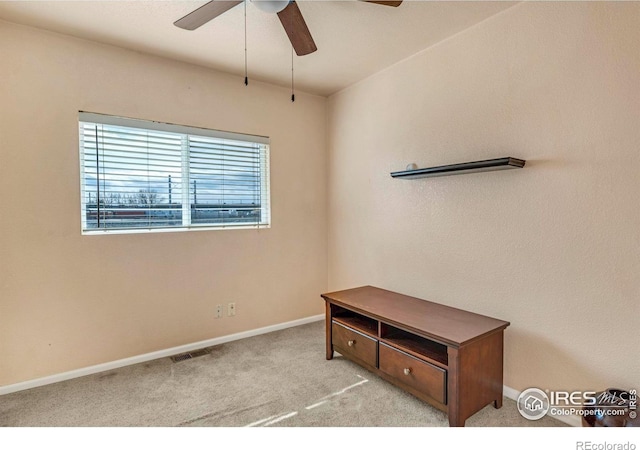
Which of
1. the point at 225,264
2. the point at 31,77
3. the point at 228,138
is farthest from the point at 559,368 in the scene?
the point at 31,77

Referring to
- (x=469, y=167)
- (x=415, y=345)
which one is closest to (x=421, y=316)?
(x=415, y=345)

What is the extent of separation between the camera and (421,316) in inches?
89.1

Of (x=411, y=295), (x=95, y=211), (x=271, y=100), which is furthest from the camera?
(x=271, y=100)

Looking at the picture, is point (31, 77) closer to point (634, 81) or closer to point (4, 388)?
point (4, 388)

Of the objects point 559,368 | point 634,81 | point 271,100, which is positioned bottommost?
point 559,368

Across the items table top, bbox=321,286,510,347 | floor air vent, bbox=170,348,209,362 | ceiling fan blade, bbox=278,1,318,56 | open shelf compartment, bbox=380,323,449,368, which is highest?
ceiling fan blade, bbox=278,1,318,56

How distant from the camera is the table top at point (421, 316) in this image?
6.41 ft

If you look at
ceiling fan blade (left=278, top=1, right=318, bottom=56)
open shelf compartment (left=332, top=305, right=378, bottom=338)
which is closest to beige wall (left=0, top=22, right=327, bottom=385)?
open shelf compartment (left=332, top=305, right=378, bottom=338)

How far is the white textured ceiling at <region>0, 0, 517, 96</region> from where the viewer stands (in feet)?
6.95

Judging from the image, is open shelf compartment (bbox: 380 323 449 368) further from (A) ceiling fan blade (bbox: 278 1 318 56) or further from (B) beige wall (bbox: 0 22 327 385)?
(A) ceiling fan blade (bbox: 278 1 318 56)

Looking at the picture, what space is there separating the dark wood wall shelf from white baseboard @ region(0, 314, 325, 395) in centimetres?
202

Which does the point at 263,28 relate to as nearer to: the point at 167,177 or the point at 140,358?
the point at 167,177

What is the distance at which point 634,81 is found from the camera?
5.55 ft
